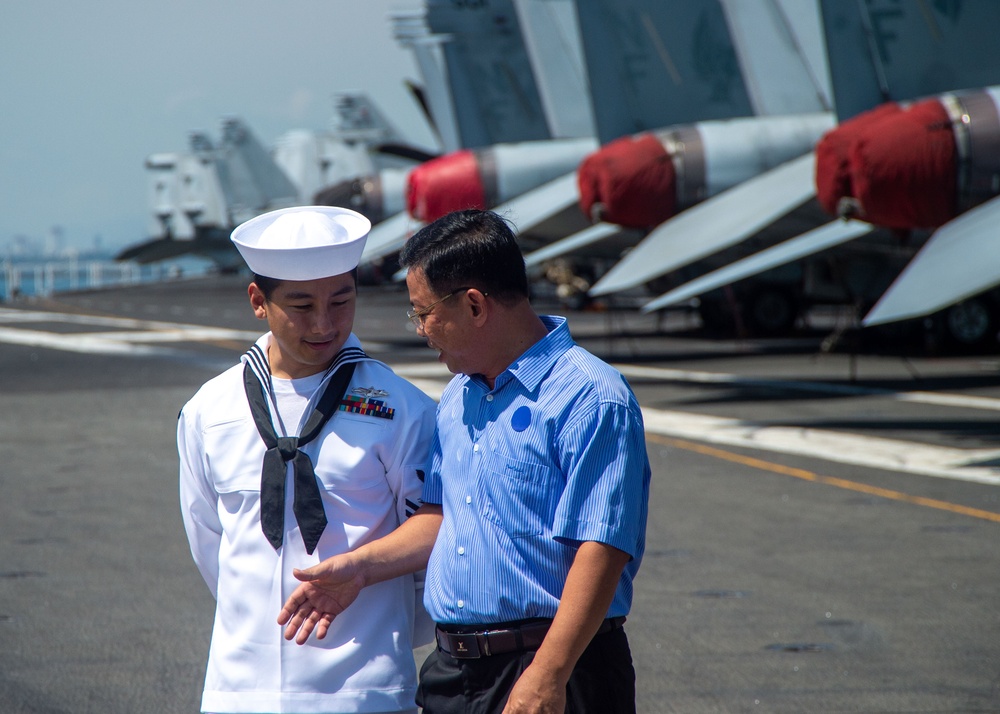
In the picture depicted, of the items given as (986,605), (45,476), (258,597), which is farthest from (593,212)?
(258,597)

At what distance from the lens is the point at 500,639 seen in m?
2.60

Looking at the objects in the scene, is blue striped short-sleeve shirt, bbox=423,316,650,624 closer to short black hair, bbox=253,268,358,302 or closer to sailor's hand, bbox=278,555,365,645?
sailor's hand, bbox=278,555,365,645

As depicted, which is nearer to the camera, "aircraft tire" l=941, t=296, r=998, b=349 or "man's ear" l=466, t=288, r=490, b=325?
"man's ear" l=466, t=288, r=490, b=325

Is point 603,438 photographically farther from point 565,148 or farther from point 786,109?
point 565,148

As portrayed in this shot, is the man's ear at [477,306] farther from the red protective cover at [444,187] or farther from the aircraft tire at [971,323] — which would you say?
the red protective cover at [444,187]

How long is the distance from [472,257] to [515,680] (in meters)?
0.96

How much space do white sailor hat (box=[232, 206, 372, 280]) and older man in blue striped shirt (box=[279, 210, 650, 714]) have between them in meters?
0.16

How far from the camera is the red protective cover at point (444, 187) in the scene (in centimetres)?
2652

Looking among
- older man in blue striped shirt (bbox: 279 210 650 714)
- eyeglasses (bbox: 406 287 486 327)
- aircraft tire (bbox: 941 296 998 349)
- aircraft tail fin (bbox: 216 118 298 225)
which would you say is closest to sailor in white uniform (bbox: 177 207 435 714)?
older man in blue striped shirt (bbox: 279 210 650 714)

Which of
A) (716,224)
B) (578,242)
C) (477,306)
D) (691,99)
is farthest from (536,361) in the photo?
(578,242)

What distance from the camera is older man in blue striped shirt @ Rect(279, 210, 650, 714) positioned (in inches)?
98.6

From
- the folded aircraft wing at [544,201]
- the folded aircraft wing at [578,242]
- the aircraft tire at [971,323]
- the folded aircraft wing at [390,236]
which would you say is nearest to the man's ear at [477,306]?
the aircraft tire at [971,323]

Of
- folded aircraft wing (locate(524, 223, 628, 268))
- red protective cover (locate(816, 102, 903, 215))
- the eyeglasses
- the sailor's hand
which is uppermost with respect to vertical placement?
the eyeglasses

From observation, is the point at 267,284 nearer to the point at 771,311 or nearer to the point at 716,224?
the point at 716,224
